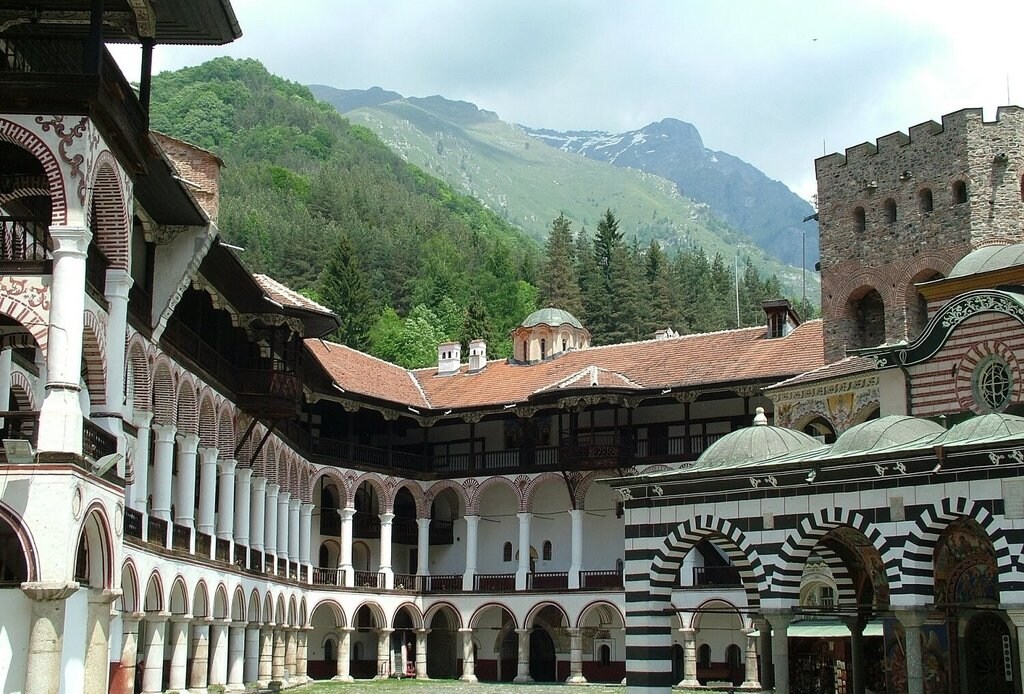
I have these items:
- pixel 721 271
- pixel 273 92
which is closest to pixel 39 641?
pixel 721 271

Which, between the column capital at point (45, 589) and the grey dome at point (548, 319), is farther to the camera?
the grey dome at point (548, 319)

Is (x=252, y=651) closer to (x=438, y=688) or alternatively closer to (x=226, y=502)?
(x=226, y=502)

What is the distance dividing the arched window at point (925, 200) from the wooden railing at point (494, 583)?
65.1 feet

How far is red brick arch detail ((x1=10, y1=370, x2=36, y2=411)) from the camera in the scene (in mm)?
22562

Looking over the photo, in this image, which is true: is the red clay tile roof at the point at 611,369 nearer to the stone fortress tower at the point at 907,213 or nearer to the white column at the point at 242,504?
the stone fortress tower at the point at 907,213

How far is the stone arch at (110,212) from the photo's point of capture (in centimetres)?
2116

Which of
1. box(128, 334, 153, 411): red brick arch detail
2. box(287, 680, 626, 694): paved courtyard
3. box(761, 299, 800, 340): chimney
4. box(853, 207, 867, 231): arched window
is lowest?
box(287, 680, 626, 694): paved courtyard

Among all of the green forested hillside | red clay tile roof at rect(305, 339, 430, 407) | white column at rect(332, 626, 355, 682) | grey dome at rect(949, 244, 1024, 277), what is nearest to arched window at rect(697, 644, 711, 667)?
white column at rect(332, 626, 355, 682)

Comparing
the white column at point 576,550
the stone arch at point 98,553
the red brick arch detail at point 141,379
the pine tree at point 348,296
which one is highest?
the pine tree at point 348,296

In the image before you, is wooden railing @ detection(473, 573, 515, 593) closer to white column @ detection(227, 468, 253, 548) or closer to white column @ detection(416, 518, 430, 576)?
white column @ detection(416, 518, 430, 576)

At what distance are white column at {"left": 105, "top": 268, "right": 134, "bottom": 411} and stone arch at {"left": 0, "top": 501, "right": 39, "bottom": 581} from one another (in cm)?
366

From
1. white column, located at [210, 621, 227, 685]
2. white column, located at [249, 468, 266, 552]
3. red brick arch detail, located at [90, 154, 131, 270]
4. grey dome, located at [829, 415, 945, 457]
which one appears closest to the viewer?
red brick arch detail, located at [90, 154, 131, 270]

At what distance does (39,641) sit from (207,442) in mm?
15943

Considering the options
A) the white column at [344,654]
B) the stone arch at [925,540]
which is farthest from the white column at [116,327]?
the white column at [344,654]
